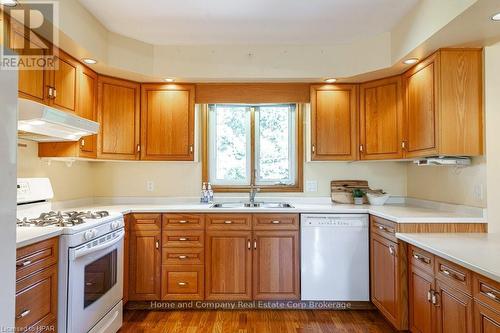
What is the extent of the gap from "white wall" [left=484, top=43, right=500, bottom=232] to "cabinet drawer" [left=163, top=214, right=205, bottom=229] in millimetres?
2283

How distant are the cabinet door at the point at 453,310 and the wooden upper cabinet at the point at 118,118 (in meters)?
2.73

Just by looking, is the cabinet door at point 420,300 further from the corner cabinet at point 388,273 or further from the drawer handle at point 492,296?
the drawer handle at point 492,296

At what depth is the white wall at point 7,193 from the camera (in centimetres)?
94

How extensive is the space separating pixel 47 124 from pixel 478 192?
3.03m

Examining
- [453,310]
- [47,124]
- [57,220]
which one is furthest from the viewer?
[57,220]

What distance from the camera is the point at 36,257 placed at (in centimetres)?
162

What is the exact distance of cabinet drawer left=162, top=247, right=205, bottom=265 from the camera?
109 inches

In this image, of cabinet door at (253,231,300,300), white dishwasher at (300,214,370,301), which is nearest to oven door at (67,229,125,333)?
cabinet door at (253,231,300,300)

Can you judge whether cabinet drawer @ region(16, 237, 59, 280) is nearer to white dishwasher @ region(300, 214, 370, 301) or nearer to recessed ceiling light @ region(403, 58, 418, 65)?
white dishwasher @ region(300, 214, 370, 301)

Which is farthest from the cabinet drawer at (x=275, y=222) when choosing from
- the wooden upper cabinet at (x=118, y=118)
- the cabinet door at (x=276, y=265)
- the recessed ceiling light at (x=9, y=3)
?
the recessed ceiling light at (x=9, y=3)

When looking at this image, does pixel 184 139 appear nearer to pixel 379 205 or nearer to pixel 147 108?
pixel 147 108

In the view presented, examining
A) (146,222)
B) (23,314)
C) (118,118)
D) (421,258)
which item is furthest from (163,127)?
(421,258)

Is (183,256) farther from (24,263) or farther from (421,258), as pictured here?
(421,258)

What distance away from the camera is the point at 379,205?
120 inches
